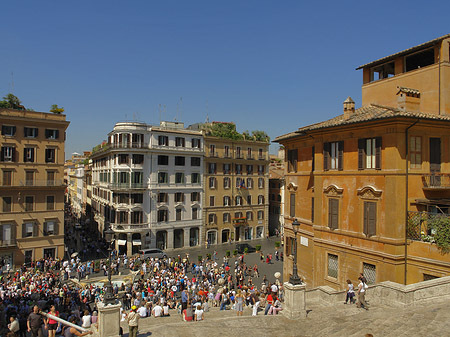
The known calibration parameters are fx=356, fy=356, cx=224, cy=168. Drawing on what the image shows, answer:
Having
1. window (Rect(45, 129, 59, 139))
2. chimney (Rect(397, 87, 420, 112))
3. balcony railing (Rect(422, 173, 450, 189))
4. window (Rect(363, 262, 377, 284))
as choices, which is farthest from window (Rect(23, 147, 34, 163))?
balcony railing (Rect(422, 173, 450, 189))

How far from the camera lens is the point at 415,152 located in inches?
730

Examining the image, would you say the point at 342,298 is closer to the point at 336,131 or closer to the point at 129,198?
the point at 336,131

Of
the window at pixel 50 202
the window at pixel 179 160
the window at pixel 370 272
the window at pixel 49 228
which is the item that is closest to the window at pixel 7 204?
the window at pixel 50 202

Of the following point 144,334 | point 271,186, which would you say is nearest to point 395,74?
point 144,334

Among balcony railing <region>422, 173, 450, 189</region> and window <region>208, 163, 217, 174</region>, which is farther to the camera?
window <region>208, 163, 217, 174</region>

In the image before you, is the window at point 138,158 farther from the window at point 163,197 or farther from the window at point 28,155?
the window at point 28,155

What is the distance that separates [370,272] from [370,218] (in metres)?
Result: 2.93

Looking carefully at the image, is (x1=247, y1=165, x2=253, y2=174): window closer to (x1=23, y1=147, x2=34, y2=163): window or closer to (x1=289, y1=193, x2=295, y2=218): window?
(x1=289, y1=193, x2=295, y2=218): window

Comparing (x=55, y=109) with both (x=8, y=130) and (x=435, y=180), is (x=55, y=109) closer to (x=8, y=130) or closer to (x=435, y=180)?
(x=8, y=130)

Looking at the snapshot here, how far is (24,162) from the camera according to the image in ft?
121

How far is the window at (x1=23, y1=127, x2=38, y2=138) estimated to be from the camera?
121 ft

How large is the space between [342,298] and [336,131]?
9.44 metres

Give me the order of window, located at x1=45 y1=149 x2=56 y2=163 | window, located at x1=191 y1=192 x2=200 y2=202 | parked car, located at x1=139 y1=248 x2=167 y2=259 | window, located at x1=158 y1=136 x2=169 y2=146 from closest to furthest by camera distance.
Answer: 1. window, located at x1=45 y1=149 x2=56 y2=163
2. parked car, located at x1=139 y1=248 x2=167 y2=259
3. window, located at x1=158 y1=136 x2=169 y2=146
4. window, located at x1=191 y1=192 x2=200 y2=202

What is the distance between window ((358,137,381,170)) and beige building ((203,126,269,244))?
31754 millimetres
